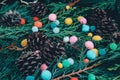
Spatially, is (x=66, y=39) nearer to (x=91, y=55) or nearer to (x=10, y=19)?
(x=91, y=55)

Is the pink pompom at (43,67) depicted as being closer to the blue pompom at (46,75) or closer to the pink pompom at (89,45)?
the blue pompom at (46,75)

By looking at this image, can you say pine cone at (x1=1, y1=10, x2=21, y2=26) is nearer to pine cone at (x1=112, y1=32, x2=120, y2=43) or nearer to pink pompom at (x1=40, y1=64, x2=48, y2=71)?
pink pompom at (x1=40, y1=64, x2=48, y2=71)

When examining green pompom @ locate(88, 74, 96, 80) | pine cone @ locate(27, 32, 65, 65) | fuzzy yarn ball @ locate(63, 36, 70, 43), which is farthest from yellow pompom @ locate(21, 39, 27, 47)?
green pompom @ locate(88, 74, 96, 80)

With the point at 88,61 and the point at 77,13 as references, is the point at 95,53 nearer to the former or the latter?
the point at 88,61

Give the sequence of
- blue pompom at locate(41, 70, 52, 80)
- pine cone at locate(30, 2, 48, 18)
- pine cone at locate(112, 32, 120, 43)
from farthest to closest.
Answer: pine cone at locate(30, 2, 48, 18)
pine cone at locate(112, 32, 120, 43)
blue pompom at locate(41, 70, 52, 80)

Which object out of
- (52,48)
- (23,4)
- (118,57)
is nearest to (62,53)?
(52,48)

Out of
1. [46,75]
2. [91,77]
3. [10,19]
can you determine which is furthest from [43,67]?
[10,19]
